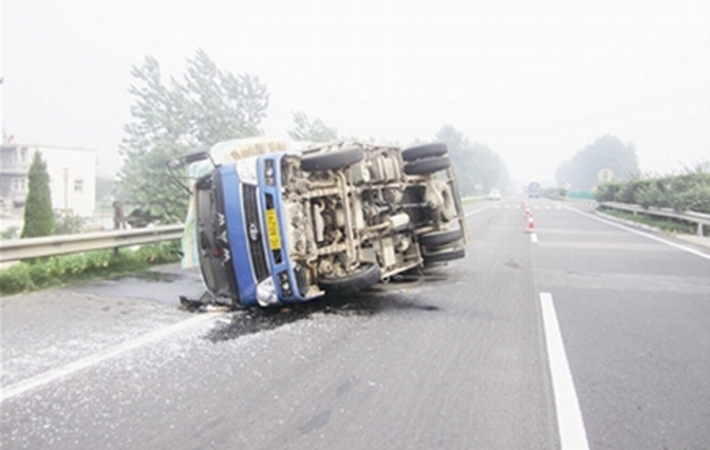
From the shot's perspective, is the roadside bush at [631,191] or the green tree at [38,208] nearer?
the green tree at [38,208]

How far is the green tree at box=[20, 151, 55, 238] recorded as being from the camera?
11414mm

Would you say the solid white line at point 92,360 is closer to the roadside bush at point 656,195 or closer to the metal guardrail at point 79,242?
the metal guardrail at point 79,242

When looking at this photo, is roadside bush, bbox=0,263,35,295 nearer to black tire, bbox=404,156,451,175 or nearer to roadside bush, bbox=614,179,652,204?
black tire, bbox=404,156,451,175

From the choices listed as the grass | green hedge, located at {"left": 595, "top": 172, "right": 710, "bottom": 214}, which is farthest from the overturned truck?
green hedge, located at {"left": 595, "top": 172, "right": 710, "bottom": 214}

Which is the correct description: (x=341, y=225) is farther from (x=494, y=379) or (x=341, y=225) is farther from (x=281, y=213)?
(x=494, y=379)

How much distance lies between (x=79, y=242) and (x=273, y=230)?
3.58 meters

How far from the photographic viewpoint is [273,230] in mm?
4426

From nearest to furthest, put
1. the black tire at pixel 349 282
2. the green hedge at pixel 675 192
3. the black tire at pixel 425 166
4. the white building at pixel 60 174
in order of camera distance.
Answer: the black tire at pixel 349 282 → the black tire at pixel 425 166 → the green hedge at pixel 675 192 → the white building at pixel 60 174

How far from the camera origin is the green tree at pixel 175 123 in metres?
11.9

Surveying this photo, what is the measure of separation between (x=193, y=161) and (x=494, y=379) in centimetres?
427

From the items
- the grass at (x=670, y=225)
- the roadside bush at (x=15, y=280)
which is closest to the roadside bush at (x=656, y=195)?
the grass at (x=670, y=225)

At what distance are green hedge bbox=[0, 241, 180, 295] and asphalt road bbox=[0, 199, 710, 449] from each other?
Result: 471 mm

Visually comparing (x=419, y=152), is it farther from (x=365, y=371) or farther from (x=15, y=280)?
(x=15, y=280)

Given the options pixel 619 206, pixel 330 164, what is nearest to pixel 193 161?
pixel 330 164
